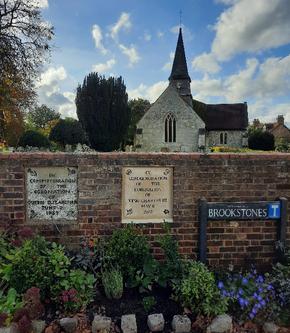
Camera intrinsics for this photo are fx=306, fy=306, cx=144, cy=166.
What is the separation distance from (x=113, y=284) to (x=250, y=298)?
1.60 metres

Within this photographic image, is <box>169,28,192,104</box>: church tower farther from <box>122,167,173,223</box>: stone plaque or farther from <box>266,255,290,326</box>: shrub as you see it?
<box>266,255,290,326</box>: shrub

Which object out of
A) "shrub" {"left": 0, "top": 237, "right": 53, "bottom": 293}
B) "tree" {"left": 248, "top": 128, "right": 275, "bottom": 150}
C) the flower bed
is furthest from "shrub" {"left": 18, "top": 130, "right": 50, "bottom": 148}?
"tree" {"left": 248, "top": 128, "right": 275, "bottom": 150}

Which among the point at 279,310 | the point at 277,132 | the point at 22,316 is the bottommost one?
the point at 279,310

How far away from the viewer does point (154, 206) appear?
14.5 feet

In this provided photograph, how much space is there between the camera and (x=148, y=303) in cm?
353

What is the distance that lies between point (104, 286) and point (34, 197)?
5.12 feet

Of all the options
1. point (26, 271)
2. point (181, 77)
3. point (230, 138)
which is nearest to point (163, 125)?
point (181, 77)

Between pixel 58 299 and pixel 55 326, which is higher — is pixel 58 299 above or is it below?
above

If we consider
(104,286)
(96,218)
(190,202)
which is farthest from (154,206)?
(104,286)

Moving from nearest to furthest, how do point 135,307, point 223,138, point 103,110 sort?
point 135,307 → point 103,110 → point 223,138

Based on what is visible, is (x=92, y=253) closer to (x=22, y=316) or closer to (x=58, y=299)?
(x=58, y=299)

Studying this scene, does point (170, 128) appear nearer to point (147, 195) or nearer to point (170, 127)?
point (170, 127)

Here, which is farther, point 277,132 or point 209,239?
point 277,132

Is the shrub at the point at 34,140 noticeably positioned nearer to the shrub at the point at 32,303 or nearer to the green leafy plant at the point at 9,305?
the green leafy plant at the point at 9,305
